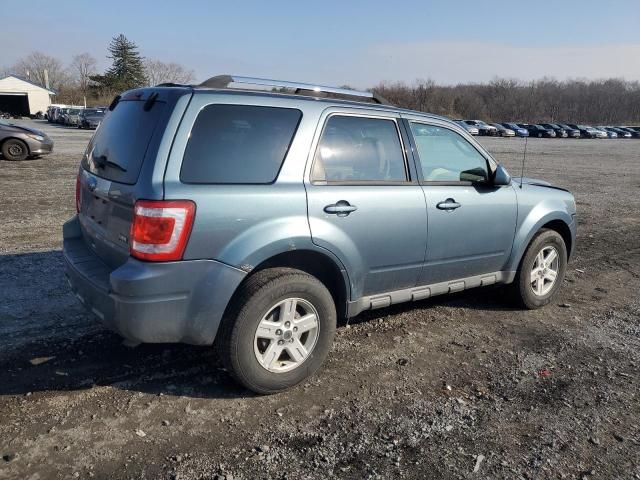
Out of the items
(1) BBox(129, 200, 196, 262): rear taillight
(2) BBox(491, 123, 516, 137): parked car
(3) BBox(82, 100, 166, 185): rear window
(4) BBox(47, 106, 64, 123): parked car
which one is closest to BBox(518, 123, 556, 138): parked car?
(2) BBox(491, 123, 516, 137): parked car

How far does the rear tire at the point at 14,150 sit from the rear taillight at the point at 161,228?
51.1ft

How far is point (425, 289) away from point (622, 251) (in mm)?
4998

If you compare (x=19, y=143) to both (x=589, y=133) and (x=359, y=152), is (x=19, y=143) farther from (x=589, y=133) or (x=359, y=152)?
(x=589, y=133)

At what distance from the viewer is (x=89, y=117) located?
40344mm

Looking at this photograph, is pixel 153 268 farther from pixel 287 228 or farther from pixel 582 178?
pixel 582 178

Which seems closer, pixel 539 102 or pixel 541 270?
pixel 541 270

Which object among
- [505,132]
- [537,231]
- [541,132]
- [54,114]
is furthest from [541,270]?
[541,132]

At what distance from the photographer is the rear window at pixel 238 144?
3135mm

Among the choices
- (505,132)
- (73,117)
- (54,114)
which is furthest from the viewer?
(505,132)

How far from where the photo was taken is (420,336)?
453 cm

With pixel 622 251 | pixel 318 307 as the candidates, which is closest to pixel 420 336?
pixel 318 307

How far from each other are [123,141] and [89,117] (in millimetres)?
41413

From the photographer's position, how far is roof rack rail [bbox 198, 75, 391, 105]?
3523 millimetres

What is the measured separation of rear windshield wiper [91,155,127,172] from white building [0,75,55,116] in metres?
82.4
